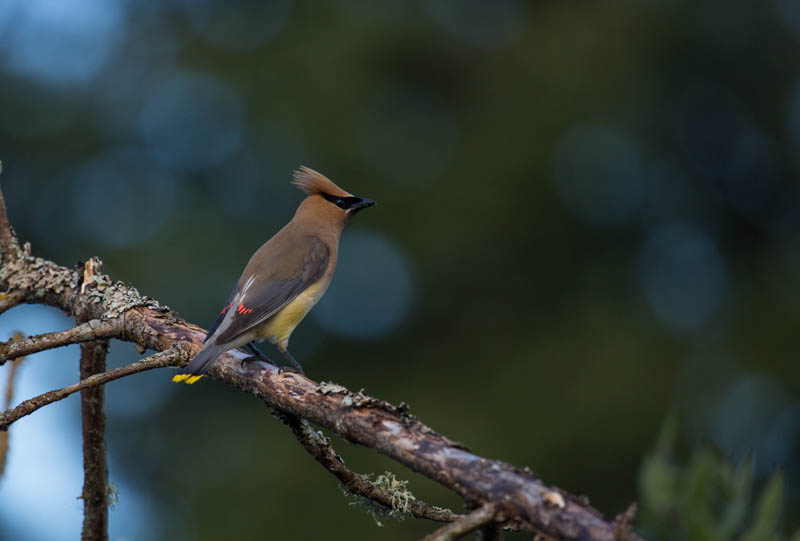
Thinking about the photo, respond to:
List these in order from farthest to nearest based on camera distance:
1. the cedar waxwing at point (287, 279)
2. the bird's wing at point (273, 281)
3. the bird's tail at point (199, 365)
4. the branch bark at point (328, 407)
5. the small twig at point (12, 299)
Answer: the bird's wing at point (273, 281), the cedar waxwing at point (287, 279), the small twig at point (12, 299), the bird's tail at point (199, 365), the branch bark at point (328, 407)

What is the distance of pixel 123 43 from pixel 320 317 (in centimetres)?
502

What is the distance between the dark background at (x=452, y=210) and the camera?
12.3m

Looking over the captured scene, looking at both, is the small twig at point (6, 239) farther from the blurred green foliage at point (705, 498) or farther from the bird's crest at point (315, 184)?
the blurred green foliage at point (705, 498)

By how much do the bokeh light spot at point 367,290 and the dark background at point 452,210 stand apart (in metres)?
0.05

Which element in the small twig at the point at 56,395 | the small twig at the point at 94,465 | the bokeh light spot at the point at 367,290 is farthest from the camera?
the bokeh light spot at the point at 367,290

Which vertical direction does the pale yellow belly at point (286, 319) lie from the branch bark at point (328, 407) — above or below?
above

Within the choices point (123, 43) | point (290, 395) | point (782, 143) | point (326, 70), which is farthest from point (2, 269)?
point (782, 143)

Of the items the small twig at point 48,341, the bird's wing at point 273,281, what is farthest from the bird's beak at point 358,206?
the small twig at point 48,341

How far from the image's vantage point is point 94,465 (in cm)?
303

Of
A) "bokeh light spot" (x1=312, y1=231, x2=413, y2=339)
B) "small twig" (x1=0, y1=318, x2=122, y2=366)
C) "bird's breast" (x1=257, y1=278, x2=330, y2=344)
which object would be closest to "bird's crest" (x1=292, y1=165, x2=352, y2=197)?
"bird's breast" (x1=257, y1=278, x2=330, y2=344)

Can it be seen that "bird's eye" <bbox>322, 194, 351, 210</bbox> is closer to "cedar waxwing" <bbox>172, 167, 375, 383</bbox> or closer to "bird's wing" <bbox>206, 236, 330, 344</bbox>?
"cedar waxwing" <bbox>172, 167, 375, 383</bbox>

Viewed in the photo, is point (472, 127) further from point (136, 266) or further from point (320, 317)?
point (136, 266)

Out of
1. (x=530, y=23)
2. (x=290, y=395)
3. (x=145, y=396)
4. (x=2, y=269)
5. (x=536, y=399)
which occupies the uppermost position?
(x=530, y=23)

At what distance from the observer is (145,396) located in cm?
1409
